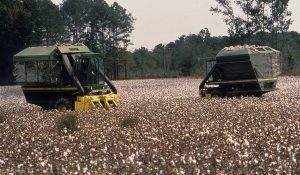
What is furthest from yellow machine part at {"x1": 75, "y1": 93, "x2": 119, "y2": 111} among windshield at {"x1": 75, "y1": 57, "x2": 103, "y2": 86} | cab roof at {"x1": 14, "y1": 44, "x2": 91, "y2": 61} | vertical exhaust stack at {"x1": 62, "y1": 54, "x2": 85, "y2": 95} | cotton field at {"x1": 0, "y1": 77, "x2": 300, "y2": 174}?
cotton field at {"x1": 0, "y1": 77, "x2": 300, "y2": 174}

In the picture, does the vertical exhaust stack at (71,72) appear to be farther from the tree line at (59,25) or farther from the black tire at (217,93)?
the tree line at (59,25)

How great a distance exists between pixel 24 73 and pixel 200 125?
38.0ft

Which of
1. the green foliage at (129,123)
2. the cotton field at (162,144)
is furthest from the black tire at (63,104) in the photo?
the green foliage at (129,123)

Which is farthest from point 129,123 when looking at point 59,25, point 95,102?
point 59,25

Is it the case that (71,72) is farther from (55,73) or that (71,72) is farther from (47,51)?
(47,51)

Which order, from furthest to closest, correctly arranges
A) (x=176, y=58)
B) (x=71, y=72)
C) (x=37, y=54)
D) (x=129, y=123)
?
(x=176, y=58), (x=37, y=54), (x=71, y=72), (x=129, y=123)

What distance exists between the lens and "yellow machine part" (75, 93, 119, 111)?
74.5 feet

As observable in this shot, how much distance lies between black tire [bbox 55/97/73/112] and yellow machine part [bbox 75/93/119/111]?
0.38 meters

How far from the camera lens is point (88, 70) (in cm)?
2448

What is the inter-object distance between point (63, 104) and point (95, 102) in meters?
1.39

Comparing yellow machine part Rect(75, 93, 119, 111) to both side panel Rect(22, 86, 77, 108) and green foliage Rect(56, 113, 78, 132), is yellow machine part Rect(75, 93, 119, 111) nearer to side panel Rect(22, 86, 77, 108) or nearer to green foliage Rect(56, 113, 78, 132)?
side panel Rect(22, 86, 77, 108)

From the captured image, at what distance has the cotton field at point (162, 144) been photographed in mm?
9797

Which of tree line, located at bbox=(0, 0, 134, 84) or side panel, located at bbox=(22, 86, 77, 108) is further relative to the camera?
tree line, located at bbox=(0, 0, 134, 84)

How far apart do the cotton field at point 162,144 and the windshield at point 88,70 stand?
5656mm
